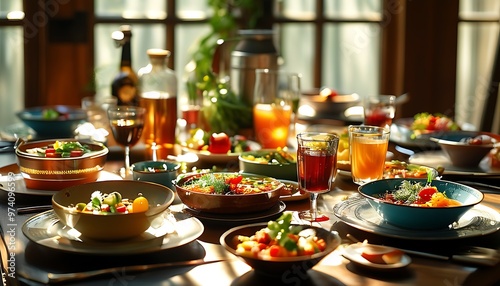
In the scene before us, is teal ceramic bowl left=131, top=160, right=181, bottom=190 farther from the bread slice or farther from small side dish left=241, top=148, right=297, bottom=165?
the bread slice

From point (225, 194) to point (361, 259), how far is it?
0.40 metres

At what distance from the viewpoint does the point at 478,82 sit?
4.45 metres

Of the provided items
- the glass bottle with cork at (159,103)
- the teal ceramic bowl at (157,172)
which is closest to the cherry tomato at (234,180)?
the teal ceramic bowl at (157,172)

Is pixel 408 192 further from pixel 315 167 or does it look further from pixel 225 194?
pixel 225 194

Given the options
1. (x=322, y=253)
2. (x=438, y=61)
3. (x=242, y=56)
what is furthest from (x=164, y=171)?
(x=438, y=61)

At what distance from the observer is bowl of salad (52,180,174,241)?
1.40 meters

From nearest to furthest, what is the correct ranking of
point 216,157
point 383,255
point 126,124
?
point 383,255 → point 126,124 → point 216,157

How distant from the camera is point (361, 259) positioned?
1353 mm

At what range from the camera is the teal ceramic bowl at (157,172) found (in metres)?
1.88

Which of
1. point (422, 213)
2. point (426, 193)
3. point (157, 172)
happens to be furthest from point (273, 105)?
point (422, 213)

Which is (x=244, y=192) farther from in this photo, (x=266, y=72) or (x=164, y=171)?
(x=266, y=72)

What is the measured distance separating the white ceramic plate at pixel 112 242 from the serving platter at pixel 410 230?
32 cm

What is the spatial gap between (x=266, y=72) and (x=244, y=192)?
892 millimetres

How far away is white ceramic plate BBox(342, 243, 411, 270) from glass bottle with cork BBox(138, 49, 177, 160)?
105 centimetres
